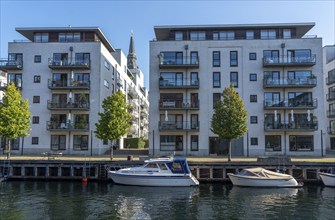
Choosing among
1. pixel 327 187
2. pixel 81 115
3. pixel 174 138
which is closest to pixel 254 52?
pixel 174 138

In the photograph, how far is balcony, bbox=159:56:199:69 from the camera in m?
43.3

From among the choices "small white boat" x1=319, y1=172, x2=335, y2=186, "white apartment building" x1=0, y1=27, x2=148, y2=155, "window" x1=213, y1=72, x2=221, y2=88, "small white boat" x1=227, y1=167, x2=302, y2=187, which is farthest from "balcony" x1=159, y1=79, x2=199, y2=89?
"small white boat" x1=319, y1=172, x2=335, y2=186

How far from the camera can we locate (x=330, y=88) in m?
58.6

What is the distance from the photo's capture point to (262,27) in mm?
45156

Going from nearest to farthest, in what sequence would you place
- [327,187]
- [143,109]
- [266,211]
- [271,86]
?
[266,211], [327,187], [271,86], [143,109]

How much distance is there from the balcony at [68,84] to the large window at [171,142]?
12612 millimetres

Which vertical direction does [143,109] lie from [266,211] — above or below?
above

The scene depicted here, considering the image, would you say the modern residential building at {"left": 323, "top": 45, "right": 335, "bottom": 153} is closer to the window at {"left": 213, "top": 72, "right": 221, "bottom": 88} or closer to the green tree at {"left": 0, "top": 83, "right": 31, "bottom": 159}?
the window at {"left": 213, "top": 72, "right": 221, "bottom": 88}

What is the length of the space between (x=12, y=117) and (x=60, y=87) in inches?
402

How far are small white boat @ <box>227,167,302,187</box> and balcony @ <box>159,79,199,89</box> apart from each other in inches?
678

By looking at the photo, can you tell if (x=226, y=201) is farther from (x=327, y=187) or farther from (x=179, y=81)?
(x=179, y=81)

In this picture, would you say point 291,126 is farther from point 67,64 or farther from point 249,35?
point 67,64

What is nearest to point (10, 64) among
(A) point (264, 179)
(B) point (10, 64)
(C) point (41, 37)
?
(B) point (10, 64)

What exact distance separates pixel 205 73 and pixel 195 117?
6.07 meters
